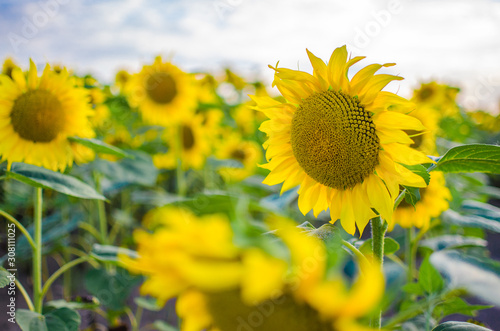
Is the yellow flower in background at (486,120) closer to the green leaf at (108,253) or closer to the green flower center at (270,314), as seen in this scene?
the green leaf at (108,253)

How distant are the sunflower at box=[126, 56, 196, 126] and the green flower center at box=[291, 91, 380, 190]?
140cm

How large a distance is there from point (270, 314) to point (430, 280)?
1.46 ft

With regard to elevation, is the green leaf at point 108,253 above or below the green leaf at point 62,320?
above

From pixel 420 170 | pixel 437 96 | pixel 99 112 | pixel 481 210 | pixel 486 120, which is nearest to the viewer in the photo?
pixel 420 170

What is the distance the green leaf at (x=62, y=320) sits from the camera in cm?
76

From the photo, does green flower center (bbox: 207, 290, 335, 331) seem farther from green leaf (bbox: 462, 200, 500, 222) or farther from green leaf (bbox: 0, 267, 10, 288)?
green leaf (bbox: 462, 200, 500, 222)

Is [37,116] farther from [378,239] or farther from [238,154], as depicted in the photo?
[238,154]

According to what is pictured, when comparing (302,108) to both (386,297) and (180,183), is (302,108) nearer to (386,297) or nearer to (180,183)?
(386,297)

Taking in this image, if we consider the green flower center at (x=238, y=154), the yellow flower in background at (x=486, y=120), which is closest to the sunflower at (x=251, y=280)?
the green flower center at (x=238, y=154)

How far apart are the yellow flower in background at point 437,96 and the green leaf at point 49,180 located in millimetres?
2475

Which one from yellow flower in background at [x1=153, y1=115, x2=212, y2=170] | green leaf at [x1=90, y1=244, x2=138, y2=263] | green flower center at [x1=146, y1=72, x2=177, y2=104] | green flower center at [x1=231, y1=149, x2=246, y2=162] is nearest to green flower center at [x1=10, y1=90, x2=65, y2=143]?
green leaf at [x1=90, y1=244, x2=138, y2=263]

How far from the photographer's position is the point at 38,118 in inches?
37.7

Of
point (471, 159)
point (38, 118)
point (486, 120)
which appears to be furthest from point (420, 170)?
point (486, 120)

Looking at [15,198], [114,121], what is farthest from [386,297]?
[114,121]
